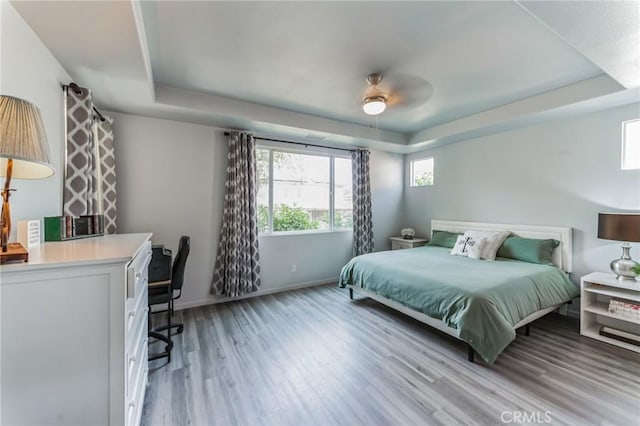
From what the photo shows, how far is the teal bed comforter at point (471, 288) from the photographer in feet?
7.02

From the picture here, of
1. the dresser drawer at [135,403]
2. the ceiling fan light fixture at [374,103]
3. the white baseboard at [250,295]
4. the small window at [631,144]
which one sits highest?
the ceiling fan light fixture at [374,103]

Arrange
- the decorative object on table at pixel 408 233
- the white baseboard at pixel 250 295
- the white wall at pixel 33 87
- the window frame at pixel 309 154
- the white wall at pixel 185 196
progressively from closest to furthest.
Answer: the white wall at pixel 33 87
the white wall at pixel 185 196
the white baseboard at pixel 250 295
the window frame at pixel 309 154
the decorative object on table at pixel 408 233

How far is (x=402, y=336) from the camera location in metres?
2.67

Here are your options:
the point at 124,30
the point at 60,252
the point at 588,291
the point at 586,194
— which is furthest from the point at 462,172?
the point at 60,252

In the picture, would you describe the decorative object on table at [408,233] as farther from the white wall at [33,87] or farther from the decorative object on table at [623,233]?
the white wall at [33,87]

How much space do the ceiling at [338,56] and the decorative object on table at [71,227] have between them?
1173 millimetres

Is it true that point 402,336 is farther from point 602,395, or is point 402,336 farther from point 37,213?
point 37,213

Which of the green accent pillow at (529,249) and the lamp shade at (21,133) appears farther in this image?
the green accent pillow at (529,249)

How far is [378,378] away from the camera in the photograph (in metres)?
2.03

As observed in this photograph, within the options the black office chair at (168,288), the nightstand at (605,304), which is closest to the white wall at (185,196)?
the black office chair at (168,288)

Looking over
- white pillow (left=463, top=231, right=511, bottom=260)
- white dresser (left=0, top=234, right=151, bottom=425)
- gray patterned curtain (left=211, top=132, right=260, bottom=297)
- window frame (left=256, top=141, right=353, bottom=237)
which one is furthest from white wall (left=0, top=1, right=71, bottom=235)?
white pillow (left=463, top=231, right=511, bottom=260)

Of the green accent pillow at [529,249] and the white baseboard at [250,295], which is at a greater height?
the green accent pillow at [529,249]

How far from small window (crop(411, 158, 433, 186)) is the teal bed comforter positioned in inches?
74.5

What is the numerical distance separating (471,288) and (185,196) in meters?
3.36
